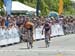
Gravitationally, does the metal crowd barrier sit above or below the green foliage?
above

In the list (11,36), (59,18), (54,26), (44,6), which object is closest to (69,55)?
(11,36)

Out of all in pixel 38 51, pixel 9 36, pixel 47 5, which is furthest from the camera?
pixel 47 5

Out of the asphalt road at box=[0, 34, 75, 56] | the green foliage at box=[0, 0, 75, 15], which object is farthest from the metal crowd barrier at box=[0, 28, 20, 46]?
the green foliage at box=[0, 0, 75, 15]

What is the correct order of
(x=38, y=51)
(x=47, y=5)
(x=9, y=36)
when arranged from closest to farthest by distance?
1. (x=38, y=51)
2. (x=9, y=36)
3. (x=47, y=5)

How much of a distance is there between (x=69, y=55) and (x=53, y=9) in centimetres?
5564

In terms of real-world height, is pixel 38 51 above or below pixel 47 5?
above

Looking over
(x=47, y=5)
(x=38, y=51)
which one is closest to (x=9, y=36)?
(x=38, y=51)

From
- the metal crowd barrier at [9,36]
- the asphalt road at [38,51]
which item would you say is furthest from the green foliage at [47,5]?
the asphalt road at [38,51]

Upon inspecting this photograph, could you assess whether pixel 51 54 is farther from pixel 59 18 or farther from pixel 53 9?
pixel 53 9

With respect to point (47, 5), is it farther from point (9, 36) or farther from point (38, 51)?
point (38, 51)

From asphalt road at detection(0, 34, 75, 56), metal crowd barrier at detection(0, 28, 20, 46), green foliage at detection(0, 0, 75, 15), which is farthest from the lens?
green foliage at detection(0, 0, 75, 15)

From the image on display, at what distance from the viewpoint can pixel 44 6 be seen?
66.2 metres

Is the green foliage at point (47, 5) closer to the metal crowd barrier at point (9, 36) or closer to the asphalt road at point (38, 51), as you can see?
the metal crowd barrier at point (9, 36)

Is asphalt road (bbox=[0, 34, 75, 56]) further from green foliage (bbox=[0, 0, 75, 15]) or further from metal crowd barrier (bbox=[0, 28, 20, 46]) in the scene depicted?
green foliage (bbox=[0, 0, 75, 15])
